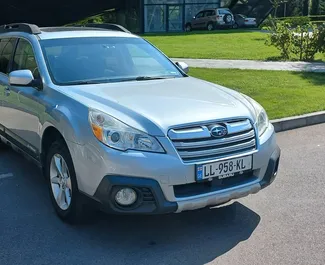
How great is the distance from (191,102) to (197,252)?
4.14 ft

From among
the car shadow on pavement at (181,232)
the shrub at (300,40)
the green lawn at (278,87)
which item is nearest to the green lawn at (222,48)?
the shrub at (300,40)

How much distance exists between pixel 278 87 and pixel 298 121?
253 cm

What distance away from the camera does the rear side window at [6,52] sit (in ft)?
18.6

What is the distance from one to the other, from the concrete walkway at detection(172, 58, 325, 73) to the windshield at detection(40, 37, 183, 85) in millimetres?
8184

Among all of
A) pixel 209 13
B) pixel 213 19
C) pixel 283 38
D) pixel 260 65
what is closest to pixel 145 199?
pixel 260 65

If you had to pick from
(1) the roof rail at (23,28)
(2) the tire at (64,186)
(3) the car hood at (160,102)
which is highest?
(1) the roof rail at (23,28)

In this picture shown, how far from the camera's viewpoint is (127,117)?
3717 mm

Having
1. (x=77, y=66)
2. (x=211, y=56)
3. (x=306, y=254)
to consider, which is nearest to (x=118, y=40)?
(x=77, y=66)

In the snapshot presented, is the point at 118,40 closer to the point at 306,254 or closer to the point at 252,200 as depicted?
the point at 252,200

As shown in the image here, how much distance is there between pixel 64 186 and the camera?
4.14 m

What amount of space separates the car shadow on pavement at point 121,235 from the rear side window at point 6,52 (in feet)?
6.09

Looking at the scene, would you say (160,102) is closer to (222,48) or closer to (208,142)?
(208,142)

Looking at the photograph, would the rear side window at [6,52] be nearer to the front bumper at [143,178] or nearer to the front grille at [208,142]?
the front bumper at [143,178]

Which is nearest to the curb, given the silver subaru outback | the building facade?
the silver subaru outback
